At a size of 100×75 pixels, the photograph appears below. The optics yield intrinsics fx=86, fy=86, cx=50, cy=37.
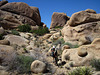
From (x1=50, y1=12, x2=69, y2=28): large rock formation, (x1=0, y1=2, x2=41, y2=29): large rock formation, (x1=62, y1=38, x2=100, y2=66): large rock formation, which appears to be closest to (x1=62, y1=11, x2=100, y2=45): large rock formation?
(x1=62, y1=38, x2=100, y2=66): large rock formation

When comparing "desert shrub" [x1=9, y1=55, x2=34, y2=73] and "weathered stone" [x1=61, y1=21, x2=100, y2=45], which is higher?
"weathered stone" [x1=61, y1=21, x2=100, y2=45]

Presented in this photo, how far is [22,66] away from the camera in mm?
4609

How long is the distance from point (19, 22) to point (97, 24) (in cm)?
1586

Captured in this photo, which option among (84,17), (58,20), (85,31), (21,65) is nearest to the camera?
(21,65)

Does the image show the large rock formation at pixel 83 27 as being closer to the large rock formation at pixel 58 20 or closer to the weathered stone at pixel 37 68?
the weathered stone at pixel 37 68

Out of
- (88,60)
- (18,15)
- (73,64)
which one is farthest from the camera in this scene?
(18,15)

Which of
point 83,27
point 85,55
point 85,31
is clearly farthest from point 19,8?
point 85,55

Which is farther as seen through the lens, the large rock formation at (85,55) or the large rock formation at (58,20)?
the large rock formation at (58,20)

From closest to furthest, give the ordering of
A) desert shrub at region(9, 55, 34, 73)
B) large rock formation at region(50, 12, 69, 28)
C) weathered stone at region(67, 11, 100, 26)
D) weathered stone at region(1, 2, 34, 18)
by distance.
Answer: desert shrub at region(9, 55, 34, 73), weathered stone at region(67, 11, 100, 26), weathered stone at region(1, 2, 34, 18), large rock formation at region(50, 12, 69, 28)

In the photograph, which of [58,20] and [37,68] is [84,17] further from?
[58,20]

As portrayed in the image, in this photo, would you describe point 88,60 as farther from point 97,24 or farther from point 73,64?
point 97,24

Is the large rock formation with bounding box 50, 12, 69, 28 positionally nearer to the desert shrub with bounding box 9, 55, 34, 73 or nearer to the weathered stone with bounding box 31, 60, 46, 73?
the desert shrub with bounding box 9, 55, 34, 73

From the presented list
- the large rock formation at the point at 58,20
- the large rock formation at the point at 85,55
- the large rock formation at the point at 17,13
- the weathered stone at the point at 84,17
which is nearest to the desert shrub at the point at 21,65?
the large rock formation at the point at 85,55

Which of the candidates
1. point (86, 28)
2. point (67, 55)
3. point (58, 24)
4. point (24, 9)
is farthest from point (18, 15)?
point (67, 55)
